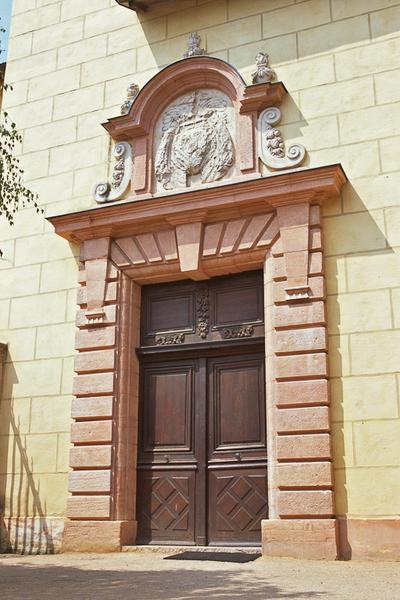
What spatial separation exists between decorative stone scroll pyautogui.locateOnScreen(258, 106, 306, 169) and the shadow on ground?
5.39 metres

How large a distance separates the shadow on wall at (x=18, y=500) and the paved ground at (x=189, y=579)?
1.24 m

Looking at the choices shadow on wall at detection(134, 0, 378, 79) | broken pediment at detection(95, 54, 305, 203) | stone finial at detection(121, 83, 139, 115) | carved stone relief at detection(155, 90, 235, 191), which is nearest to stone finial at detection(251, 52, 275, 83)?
broken pediment at detection(95, 54, 305, 203)

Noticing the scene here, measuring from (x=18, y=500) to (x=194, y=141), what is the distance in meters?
5.88

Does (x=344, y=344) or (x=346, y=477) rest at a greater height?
(x=344, y=344)

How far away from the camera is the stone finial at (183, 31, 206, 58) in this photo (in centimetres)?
1123

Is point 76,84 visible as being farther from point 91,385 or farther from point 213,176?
point 91,385

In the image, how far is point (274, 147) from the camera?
10266mm

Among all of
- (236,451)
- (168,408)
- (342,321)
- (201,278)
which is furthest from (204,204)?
(236,451)

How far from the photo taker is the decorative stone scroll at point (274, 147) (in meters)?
10.1

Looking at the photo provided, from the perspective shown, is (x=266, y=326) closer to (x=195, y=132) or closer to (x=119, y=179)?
(x=195, y=132)

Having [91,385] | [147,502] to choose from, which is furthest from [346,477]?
[91,385]

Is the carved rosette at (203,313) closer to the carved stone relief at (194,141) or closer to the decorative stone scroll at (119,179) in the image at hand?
the carved stone relief at (194,141)

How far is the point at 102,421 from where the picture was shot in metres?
10.0

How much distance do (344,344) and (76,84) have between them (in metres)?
6.55
